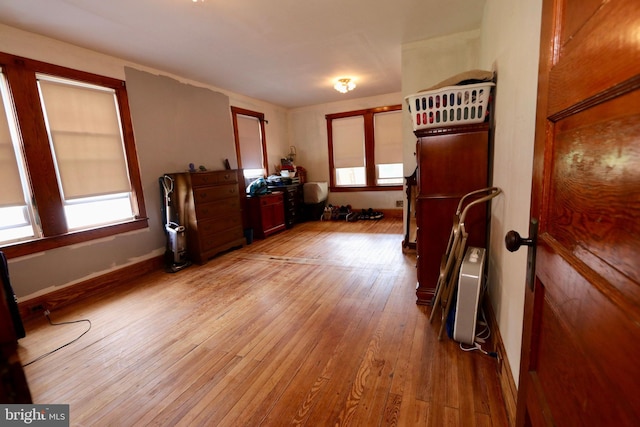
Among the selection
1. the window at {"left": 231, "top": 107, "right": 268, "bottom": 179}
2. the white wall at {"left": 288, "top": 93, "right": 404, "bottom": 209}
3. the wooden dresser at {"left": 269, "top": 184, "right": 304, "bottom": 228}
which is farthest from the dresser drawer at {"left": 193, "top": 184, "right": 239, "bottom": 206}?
the white wall at {"left": 288, "top": 93, "right": 404, "bottom": 209}

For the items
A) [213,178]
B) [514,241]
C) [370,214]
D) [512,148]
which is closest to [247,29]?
[213,178]

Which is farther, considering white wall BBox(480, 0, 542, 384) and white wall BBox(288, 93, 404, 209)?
white wall BBox(288, 93, 404, 209)

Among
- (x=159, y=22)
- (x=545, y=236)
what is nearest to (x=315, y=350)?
(x=545, y=236)

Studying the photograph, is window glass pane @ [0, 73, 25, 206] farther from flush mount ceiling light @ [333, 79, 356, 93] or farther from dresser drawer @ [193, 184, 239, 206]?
flush mount ceiling light @ [333, 79, 356, 93]

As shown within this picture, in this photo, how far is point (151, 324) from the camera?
2275mm

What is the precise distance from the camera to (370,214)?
19.5 ft

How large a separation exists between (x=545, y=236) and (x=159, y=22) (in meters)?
3.21

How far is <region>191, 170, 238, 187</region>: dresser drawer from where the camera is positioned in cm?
357

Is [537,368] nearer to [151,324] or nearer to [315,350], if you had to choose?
[315,350]

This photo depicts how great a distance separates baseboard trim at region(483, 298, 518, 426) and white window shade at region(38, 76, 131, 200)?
154 inches

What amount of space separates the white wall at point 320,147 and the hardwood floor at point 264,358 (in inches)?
127

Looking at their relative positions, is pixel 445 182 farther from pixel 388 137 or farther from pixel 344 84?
pixel 388 137

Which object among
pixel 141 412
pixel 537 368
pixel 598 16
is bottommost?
pixel 141 412

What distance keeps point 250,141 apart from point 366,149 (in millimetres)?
2430
